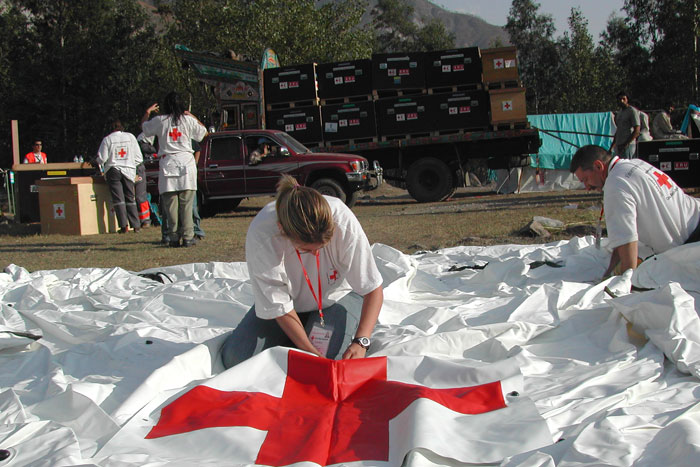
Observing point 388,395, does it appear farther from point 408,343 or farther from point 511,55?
point 511,55

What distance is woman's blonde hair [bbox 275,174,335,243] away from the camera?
258 centimetres

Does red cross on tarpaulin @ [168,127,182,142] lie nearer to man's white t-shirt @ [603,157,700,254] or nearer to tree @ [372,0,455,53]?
man's white t-shirt @ [603,157,700,254]

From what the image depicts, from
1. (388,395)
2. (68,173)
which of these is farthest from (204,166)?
(388,395)

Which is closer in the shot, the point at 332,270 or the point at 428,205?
the point at 332,270

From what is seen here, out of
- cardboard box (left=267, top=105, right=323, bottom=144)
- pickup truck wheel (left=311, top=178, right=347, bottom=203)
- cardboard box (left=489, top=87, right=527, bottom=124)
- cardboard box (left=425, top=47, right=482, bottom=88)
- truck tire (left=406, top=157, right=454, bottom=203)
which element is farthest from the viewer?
cardboard box (left=267, top=105, right=323, bottom=144)

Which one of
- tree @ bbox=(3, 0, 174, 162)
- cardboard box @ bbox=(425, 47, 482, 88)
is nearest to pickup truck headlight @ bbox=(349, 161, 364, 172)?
cardboard box @ bbox=(425, 47, 482, 88)

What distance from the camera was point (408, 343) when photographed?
3.19 m

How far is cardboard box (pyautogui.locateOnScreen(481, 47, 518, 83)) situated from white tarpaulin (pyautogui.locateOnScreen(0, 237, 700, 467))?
379 inches

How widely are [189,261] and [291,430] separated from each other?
4.78m

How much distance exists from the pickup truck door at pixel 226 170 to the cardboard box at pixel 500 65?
5.70 m

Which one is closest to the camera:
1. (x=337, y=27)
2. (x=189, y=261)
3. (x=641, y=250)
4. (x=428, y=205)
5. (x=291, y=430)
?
(x=291, y=430)

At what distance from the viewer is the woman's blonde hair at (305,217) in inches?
102

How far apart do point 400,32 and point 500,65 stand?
4592 centimetres

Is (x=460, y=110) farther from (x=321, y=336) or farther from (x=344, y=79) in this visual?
(x=321, y=336)
